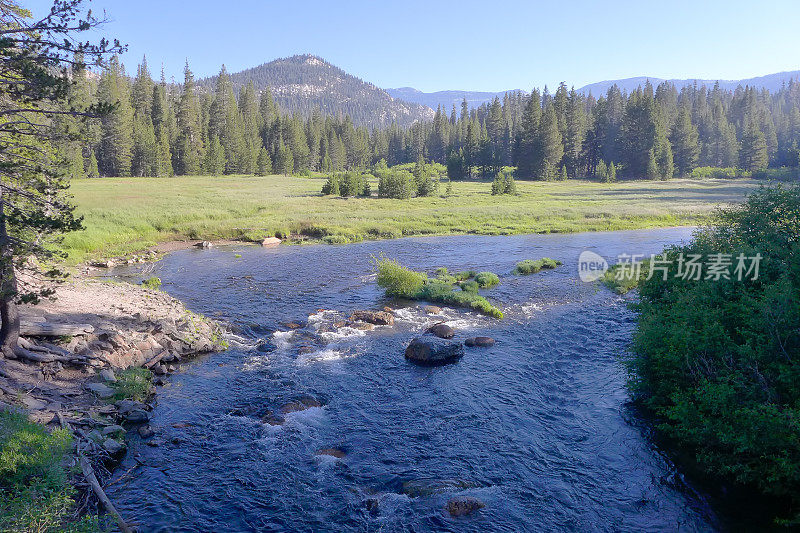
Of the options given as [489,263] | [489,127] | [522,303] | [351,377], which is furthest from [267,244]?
[489,127]

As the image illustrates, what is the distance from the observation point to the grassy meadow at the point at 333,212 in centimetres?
4425

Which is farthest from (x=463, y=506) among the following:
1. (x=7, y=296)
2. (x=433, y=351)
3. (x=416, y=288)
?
(x=416, y=288)

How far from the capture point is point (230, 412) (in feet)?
47.2

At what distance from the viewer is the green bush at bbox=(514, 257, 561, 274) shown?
32156 millimetres

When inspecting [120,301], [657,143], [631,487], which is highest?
[657,143]

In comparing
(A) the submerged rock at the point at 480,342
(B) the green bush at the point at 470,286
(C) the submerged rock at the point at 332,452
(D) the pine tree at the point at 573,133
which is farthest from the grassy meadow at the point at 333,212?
(D) the pine tree at the point at 573,133

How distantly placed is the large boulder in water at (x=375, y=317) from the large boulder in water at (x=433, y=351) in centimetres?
354

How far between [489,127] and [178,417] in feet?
410

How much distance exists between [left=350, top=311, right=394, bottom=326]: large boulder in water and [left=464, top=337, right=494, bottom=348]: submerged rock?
13.0 feet

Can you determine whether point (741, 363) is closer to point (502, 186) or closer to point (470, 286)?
point (470, 286)

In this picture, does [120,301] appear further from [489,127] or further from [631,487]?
[489,127]

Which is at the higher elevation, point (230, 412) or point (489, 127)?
point (489, 127)

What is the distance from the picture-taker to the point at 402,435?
13.3m

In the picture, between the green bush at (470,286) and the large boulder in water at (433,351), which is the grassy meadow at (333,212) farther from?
the large boulder in water at (433,351)
